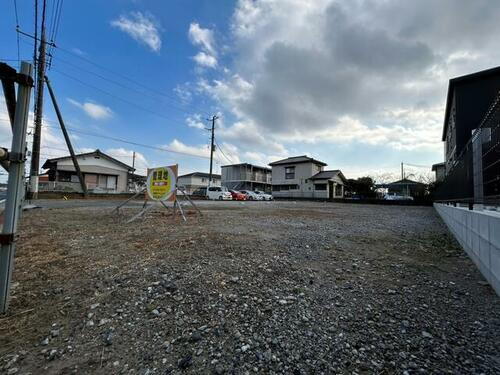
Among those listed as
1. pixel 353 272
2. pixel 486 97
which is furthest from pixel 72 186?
pixel 486 97

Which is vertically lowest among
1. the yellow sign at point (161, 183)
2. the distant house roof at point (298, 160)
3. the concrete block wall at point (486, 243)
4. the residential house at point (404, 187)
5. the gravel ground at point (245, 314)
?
the gravel ground at point (245, 314)

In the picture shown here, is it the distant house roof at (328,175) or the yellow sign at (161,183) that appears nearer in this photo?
the yellow sign at (161,183)

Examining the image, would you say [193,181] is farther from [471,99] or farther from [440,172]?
[471,99]

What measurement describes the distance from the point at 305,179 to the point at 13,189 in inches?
1298

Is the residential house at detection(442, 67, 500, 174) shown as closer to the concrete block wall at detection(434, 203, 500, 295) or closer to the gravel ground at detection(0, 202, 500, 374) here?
the concrete block wall at detection(434, 203, 500, 295)

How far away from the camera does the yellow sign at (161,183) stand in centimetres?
745

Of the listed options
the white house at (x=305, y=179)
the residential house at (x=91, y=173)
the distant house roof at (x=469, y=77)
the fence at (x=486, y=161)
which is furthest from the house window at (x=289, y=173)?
the fence at (x=486, y=161)

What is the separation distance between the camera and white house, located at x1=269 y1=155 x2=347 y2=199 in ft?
103

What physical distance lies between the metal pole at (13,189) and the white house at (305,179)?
30844 millimetres

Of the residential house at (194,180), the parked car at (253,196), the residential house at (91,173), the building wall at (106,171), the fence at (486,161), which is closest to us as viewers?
the fence at (486,161)

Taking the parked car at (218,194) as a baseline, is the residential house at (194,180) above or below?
above

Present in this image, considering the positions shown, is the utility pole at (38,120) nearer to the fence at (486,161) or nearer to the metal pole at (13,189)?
the metal pole at (13,189)

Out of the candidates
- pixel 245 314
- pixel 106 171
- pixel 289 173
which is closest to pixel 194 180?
pixel 106 171

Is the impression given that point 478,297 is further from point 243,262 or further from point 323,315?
point 243,262
